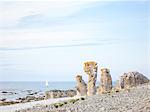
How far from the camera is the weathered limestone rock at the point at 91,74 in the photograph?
1246 inches

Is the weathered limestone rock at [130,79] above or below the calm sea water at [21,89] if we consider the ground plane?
below

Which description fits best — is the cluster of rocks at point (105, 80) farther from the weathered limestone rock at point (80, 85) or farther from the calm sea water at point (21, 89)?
the calm sea water at point (21, 89)

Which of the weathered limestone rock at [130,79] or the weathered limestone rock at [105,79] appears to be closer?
the weathered limestone rock at [130,79]

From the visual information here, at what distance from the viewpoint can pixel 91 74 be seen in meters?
32.1

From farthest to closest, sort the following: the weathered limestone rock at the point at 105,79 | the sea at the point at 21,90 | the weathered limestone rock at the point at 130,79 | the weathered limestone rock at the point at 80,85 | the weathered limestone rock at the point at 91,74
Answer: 1. the sea at the point at 21,90
2. the weathered limestone rock at the point at 80,85
3. the weathered limestone rock at the point at 105,79
4. the weathered limestone rock at the point at 130,79
5. the weathered limestone rock at the point at 91,74

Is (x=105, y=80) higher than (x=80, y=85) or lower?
higher

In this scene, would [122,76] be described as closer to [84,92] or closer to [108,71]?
[108,71]

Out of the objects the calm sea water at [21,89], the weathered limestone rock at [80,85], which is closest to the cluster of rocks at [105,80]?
the weathered limestone rock at [80,85]

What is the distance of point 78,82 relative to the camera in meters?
34.3

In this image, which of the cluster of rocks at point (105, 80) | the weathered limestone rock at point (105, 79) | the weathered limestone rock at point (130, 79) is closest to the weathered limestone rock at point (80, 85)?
the cluster of rocks at point (105, 80)

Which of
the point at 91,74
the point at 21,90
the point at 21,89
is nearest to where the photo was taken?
the point at 91,74

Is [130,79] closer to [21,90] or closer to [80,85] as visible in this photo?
[80,85]

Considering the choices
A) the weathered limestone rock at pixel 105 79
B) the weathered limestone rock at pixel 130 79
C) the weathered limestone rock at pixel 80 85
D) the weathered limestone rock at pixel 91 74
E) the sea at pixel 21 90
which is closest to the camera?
the weathered limestone rock at pixel 91 74

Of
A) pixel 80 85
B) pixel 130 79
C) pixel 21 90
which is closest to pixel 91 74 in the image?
pixel 80 85
